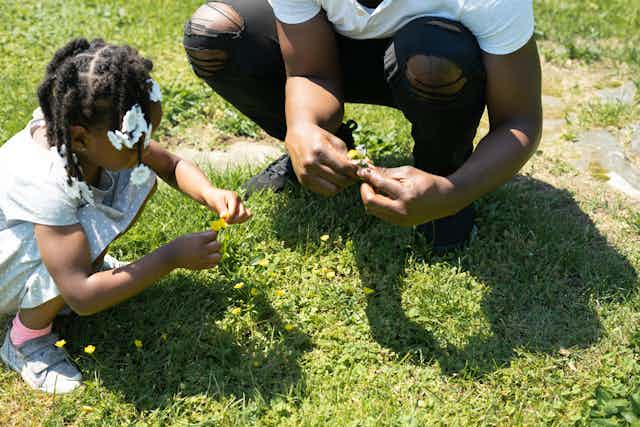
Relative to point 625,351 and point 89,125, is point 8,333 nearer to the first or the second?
point 89,125

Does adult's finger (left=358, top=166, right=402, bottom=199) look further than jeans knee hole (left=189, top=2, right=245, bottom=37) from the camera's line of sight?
No

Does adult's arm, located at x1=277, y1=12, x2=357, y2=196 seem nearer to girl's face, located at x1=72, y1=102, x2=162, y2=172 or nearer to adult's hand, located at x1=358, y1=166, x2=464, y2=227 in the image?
adult's hand, located at x1=358, y1=166, x2=464, y2=227

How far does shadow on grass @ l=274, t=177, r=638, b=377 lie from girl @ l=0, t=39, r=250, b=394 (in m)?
0.63

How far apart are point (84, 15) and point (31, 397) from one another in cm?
278

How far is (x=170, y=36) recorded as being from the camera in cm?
424

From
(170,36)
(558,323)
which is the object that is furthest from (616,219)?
(170,36)

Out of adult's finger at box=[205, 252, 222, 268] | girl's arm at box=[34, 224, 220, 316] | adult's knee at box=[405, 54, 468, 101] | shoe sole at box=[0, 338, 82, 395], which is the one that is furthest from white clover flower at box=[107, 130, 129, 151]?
adult's knee at box=[405, 54, 468, 101]

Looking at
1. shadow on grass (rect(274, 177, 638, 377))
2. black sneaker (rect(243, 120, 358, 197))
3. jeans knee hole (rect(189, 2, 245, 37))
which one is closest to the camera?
shadow on grass (rect(274, 177, 638, 377))

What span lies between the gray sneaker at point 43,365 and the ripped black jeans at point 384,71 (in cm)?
119

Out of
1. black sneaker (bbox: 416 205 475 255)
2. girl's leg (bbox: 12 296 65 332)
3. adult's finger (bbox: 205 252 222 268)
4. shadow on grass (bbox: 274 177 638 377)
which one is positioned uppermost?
adult's finger (bbox: 205 252 222 268)

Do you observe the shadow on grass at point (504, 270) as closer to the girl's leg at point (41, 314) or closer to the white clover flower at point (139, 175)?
the white clover flower at point (139, 175)

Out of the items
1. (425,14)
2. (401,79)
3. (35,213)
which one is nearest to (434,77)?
(401,79)

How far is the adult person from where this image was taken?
2186 mm

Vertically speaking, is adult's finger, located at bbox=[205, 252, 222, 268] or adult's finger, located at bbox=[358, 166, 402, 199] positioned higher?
adult's finger, located at bbox=[358, 166, 402, 199]
